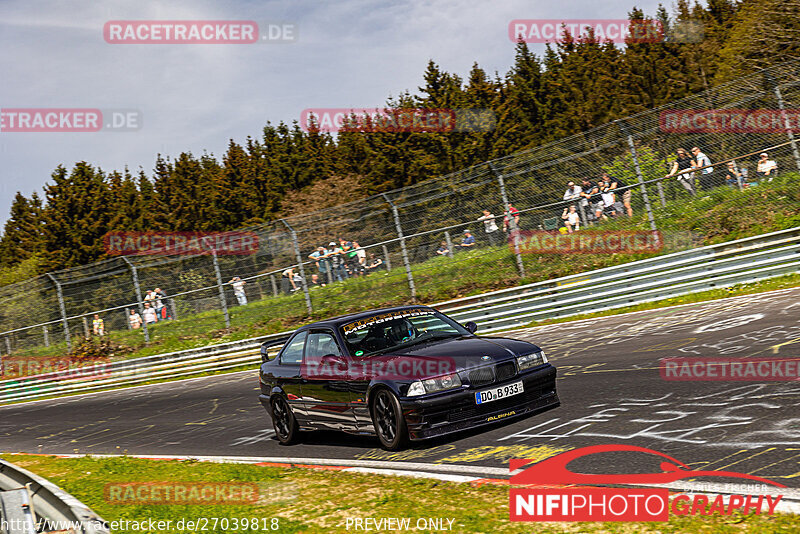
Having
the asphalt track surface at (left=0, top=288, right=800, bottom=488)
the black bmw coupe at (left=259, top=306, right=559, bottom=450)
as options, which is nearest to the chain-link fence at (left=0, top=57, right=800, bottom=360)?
the asphalt track surface at (left=0, top=288, right=800, bottom=488)

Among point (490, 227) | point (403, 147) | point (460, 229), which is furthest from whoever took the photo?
point (403, 147)

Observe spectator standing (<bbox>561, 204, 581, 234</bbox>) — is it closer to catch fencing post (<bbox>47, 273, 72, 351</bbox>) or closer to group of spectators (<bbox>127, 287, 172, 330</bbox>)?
group of spectators (<bbox>127, 287, 172, 330</bbox>)

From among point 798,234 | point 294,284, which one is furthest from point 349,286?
point 798,234

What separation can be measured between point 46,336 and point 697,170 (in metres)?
20.7

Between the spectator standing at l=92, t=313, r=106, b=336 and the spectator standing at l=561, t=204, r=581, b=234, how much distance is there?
1518 cm

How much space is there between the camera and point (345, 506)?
5.57 m

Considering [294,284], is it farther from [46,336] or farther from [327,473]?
[327,473]

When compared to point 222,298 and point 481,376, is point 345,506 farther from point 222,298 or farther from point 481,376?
point 222,298

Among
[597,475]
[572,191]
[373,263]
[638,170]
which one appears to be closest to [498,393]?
[597,475]

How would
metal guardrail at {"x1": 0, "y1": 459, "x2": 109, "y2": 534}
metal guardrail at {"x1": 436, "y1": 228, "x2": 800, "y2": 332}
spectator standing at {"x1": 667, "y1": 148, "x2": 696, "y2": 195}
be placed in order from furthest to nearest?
spectator standing at {"x1": 667, "y1": 148, "x2": 696, "y2": 195}
metal guardrail at {"x1": 436, "y1": 228, "x2": 800, "y2": 332}
metal guardrail at {"x1": 0, "y1": 459, "x2": 109, "y2": 534}

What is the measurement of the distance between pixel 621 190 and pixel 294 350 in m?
9.76

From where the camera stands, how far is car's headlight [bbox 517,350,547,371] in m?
7.50

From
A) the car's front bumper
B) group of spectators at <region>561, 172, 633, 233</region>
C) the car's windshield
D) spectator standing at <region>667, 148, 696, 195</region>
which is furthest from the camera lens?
group of spectators at <region>561, 172, 633, 233</region>

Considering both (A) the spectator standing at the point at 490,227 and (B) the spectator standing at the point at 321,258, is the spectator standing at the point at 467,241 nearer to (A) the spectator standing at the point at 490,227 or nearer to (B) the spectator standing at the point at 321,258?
(A) the spectator standing at the point at 490,227
